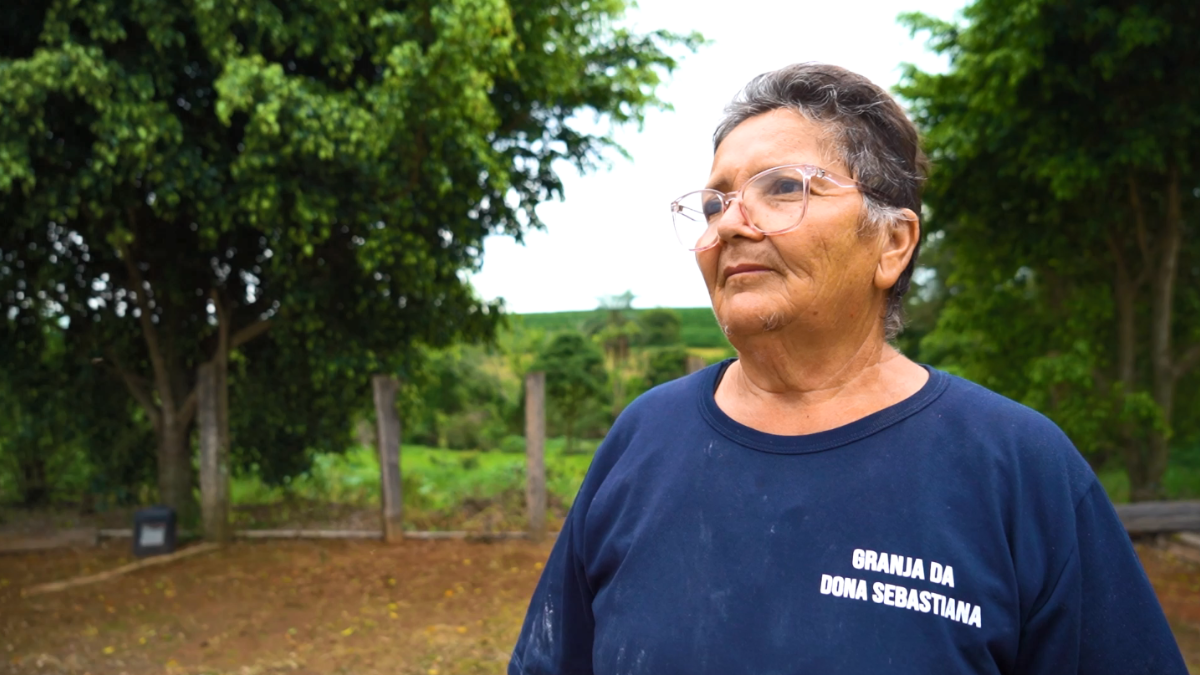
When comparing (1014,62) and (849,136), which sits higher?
(1014,62)

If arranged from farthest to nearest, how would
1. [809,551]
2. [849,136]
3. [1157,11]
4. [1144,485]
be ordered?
[1144,485] < [1157,11] < [849,136] < [809,551]

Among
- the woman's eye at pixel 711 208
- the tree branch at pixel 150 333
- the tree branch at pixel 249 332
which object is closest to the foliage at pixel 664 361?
the tree branch at pixel 249 332

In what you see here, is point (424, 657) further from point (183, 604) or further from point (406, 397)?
point (406, 397)

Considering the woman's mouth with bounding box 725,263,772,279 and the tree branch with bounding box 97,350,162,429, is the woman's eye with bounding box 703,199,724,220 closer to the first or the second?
the woman's mouth with bounding box 725,263,772,279

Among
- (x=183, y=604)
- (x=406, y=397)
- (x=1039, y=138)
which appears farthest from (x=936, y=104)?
(x=183, y=604)

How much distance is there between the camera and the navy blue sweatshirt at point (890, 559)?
1.31 m

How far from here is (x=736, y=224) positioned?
61.4 inches

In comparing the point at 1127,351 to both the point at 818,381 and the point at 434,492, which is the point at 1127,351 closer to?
the point at 434,492

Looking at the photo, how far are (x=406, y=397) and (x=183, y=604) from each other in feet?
9.14

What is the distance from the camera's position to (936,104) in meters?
10.1

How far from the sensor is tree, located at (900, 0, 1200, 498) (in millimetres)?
8281

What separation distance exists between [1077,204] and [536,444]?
A: 19.8ft

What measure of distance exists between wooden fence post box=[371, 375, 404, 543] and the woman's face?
7.41m

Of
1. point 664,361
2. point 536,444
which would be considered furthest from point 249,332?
point 664,361
